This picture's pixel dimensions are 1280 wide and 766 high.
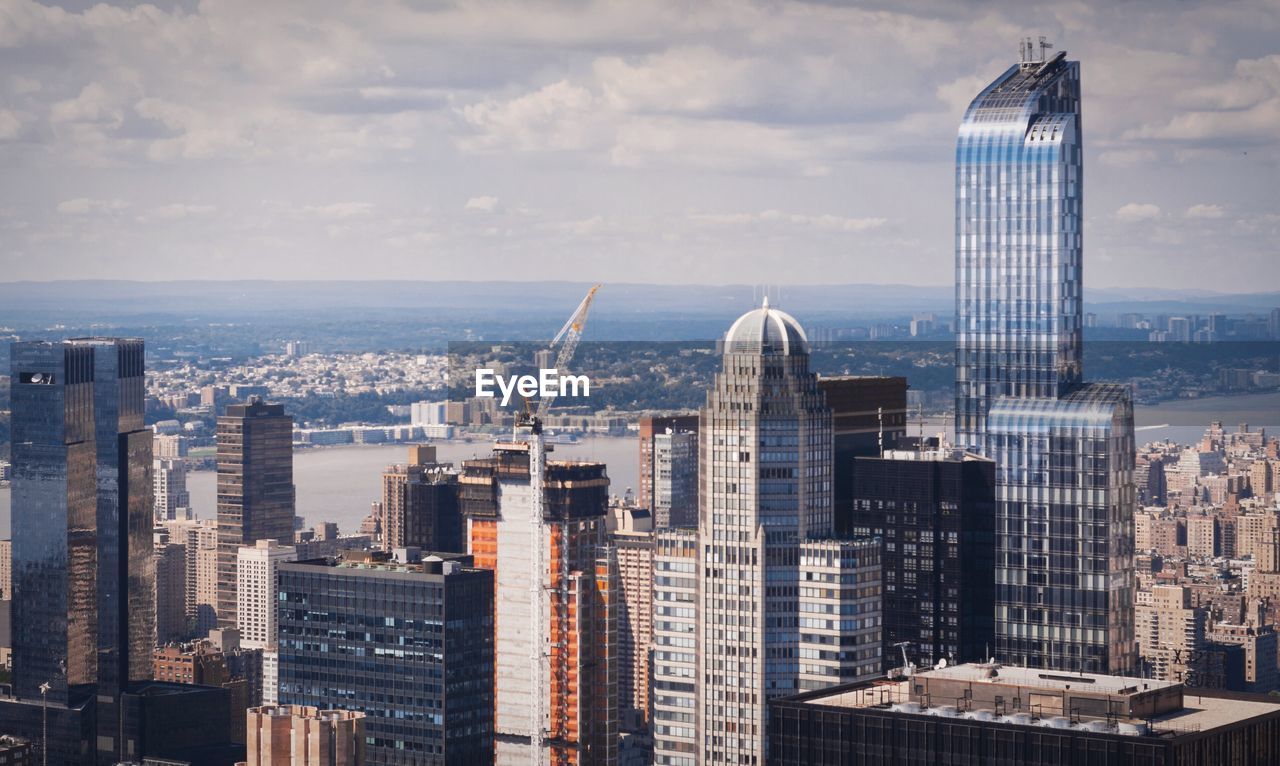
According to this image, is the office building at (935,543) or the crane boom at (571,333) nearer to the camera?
the office building at (935,543)

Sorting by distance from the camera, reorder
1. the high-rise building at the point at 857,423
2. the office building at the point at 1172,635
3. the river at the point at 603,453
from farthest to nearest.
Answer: the river at the point at 603,453
the office building at the point at 1172,635
the high-rise building at the point at 857,423

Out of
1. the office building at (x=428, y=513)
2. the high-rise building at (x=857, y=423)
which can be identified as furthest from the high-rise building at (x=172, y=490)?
the high-rise building at (x=857, y=423)

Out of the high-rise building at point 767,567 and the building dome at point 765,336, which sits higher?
the building dome at point 765,336

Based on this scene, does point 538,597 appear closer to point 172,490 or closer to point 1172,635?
point 1172,635

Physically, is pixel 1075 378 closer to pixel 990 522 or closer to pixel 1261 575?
pixel 990 522

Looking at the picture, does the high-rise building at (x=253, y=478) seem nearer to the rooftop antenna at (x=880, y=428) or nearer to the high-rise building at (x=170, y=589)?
the high-rise building at (x=170, y=589)

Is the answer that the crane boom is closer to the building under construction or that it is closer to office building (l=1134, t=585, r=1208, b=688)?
office building (l=1134, t=585, r=1208, b=688)

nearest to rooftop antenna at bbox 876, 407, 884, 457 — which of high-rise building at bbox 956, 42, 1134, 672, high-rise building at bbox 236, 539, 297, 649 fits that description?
high-rise building at bbox 956, 42, 1134, 672

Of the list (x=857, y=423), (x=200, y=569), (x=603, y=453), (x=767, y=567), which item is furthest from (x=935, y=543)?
(x=200, y=569)
